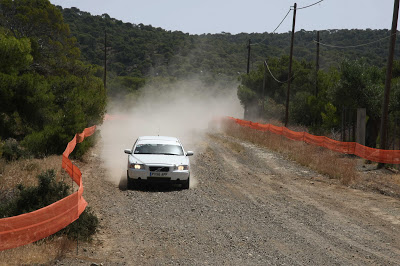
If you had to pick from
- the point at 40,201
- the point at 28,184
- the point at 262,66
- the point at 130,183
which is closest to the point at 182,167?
the point at 130,183

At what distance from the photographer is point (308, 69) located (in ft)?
194

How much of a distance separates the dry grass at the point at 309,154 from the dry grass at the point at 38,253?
12.6 meters

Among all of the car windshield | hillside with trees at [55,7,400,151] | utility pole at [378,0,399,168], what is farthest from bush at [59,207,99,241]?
hillside with trees at [55,7,400,151]

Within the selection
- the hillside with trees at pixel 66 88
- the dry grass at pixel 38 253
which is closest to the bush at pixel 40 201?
the dry grass at pixel 38 253

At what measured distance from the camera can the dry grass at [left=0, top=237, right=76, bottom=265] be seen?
6.99m

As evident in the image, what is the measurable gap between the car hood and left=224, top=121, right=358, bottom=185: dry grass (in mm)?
6778

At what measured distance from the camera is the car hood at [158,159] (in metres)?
14.5

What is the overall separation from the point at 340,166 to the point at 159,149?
8507mm

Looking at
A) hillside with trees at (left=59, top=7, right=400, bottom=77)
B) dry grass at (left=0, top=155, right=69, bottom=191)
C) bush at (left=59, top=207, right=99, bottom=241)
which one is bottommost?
dry grass at (left=0, top=155, right=69, bottom=191)

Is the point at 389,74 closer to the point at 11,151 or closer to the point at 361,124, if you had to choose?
the point at 361,124

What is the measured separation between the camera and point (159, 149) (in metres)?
15.9

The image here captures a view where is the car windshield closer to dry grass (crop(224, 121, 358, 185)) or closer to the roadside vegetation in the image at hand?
the roadside vegetation

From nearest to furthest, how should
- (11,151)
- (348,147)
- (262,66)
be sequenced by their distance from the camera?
(11,151), (348,147), (262,66)

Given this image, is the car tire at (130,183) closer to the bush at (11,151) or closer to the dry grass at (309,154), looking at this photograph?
the bush at (11,151)
